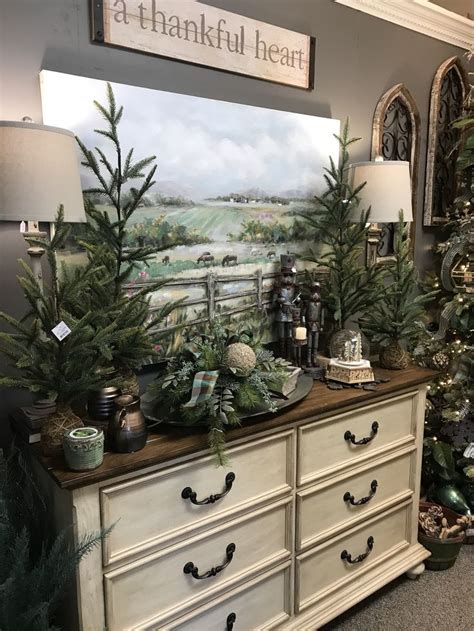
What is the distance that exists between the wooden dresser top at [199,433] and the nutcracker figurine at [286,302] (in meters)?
0.24

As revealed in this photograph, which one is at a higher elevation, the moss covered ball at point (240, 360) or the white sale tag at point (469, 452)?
the moss covered ball at point (240, 360)

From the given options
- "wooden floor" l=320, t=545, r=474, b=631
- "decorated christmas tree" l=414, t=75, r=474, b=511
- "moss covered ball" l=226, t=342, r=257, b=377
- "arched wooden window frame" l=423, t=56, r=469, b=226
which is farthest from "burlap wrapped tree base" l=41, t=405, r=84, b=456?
"arched wooden window frame" l=423, t=56, r=469, b=226

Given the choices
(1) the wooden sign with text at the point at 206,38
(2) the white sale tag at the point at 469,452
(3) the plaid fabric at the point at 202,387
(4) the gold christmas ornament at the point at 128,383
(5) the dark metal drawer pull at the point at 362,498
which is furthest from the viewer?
(2) the white sale tag at the point at 469,452

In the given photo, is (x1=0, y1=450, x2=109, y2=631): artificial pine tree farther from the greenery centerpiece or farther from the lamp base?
the lamp base

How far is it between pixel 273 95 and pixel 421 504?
2.07 m

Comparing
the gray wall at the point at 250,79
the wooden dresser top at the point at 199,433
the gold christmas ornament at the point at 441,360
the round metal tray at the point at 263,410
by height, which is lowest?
the gold christmas ornament at the point at 441,360

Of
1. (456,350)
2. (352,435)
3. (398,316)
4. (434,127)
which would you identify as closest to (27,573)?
(352,435)

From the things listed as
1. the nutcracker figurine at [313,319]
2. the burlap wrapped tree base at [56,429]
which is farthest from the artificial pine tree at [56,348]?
the nutcracker figurine at [313,319]

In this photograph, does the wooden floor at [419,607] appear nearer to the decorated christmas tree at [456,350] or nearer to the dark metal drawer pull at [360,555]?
the dark metal drawer pull at [360,555]

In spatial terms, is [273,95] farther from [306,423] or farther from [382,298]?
[306,423]

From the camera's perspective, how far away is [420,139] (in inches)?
111

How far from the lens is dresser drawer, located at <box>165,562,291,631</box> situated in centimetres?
161

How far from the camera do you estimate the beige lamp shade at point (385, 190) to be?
86.5 inches

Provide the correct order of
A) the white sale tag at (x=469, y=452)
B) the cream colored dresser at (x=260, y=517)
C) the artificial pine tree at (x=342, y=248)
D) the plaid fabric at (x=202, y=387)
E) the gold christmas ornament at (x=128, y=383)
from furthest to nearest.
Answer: the white sale tag at (x=469, y=452), the artificial pine tree at (x=342, y=248), the gold christmas ornament at (x=128, y=383), the plaid fabric at (x=202, y=387), the cream colored dresser at (x=260, y=517)
